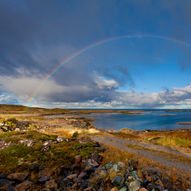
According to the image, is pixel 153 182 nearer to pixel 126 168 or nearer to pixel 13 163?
pixel 126 168

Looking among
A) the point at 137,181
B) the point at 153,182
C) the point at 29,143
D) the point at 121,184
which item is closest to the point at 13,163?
the point at 29,143

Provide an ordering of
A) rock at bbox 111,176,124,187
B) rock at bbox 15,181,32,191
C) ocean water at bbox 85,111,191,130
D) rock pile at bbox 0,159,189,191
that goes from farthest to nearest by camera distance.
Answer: ocean water at bbox 85,111,191,130
rock at bbox 111,176,124,187
rock pile at bbox 0,159,189,191
rock at bbox 15,181,32,191

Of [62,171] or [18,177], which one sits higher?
[18,177]

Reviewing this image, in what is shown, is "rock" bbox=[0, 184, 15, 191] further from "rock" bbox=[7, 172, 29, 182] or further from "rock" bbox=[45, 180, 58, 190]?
"rock" bbox=[45, 180, 58, 190]

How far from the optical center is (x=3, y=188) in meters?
6.68

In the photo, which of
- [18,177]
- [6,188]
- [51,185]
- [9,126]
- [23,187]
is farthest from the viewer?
[9,126]

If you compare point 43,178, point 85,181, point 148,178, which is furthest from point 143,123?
point 43,178

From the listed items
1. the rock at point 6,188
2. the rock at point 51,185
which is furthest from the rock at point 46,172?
the rock at point 6,188

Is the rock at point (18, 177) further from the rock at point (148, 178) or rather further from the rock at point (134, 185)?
the rock at point (148, 178)

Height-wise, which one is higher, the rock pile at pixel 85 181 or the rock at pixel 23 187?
the rock at pixel 23 187

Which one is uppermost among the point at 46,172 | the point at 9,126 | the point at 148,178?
the point at 148,178

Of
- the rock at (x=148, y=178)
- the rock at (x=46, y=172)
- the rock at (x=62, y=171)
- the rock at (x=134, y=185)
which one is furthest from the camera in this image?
the rock at (x=62, y=171)

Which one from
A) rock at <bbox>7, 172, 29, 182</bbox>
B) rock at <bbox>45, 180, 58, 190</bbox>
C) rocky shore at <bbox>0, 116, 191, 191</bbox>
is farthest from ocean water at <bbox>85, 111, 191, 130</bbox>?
rock at <bbox>45, 180, 58, 190</bbox>

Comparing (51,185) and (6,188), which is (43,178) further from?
(6,188)
